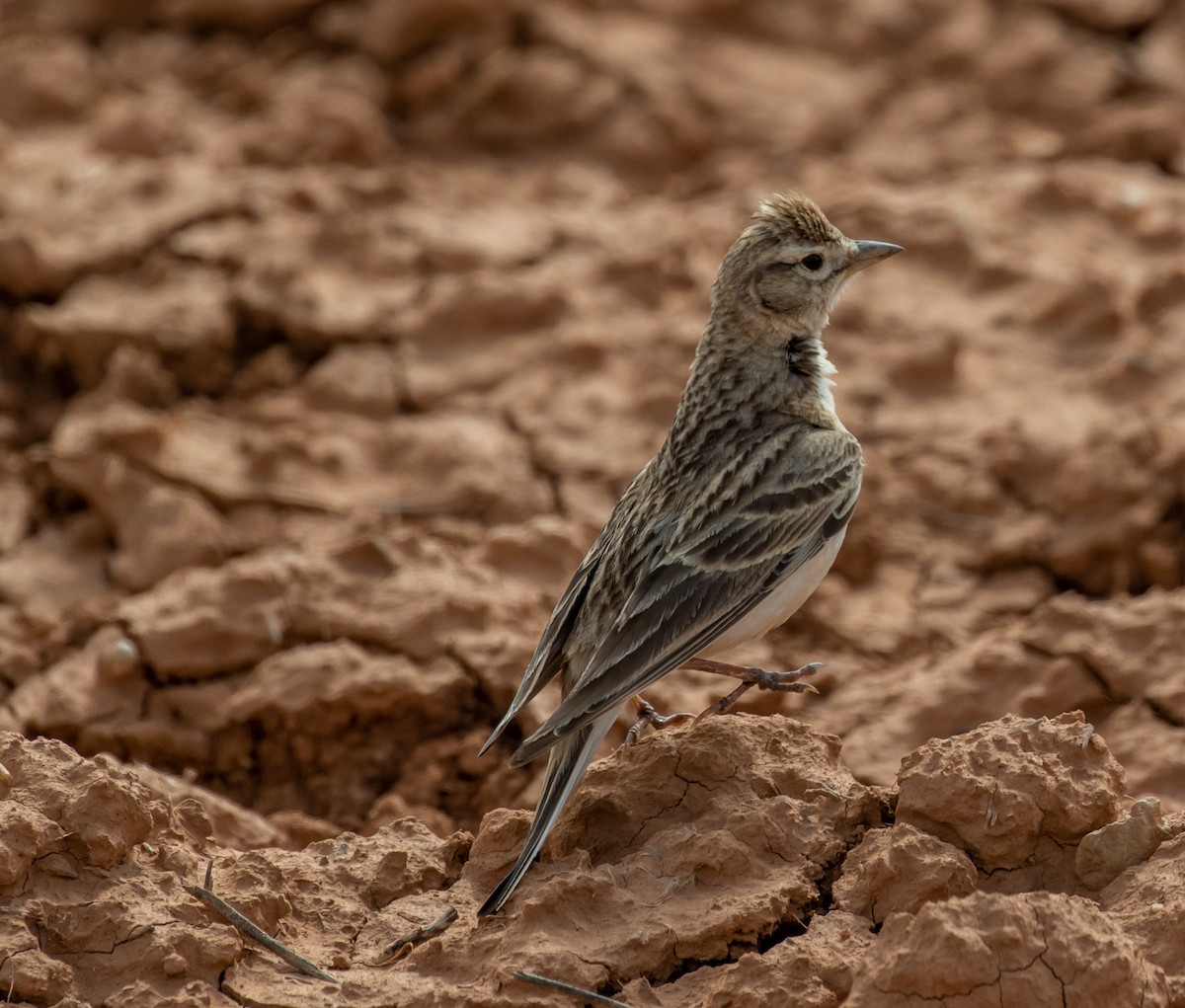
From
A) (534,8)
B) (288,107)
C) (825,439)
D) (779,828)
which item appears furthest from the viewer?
(534,8)

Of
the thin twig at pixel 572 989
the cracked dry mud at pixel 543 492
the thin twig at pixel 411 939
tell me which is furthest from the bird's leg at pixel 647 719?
the thin twig at pixel 572 989

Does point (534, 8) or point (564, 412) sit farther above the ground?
point (534, 8)

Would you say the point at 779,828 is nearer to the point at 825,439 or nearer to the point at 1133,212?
the point at 825,439

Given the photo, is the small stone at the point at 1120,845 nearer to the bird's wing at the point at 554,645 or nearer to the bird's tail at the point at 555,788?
the bird's tail at the point at 555,788

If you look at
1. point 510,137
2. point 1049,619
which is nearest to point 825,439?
point 1049,619

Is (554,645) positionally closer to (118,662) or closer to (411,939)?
(411,939)

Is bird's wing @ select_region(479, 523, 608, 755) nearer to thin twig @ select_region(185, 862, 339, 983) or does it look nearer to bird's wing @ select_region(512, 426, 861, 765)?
bird's wing @ select_region(512, 426, 861, 765)

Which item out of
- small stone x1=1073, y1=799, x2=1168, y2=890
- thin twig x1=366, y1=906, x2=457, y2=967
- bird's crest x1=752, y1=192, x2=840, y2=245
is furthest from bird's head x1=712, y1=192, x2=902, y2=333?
thin twig x1=366, y1=906, x2=457, y2=967
